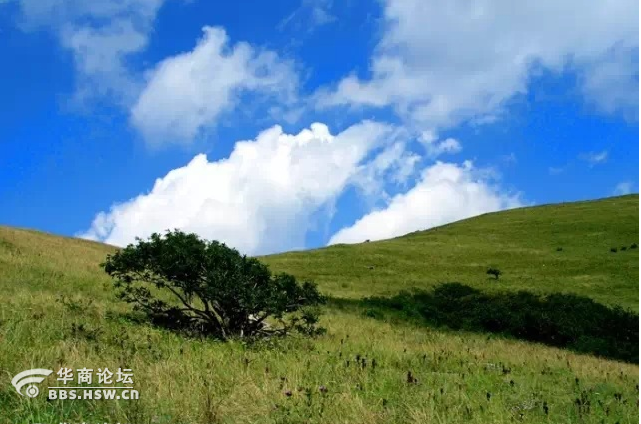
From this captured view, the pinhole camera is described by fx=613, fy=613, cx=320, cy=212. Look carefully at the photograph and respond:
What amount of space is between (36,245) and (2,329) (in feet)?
90.7

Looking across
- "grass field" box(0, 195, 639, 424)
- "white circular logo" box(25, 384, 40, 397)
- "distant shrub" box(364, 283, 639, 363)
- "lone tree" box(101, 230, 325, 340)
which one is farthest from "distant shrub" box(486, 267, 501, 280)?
"white circular logo" box(25, 384, 40, 397)

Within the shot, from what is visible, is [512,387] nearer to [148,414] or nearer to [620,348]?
[148,414]

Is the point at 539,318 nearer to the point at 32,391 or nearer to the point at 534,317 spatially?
the point at 534,317

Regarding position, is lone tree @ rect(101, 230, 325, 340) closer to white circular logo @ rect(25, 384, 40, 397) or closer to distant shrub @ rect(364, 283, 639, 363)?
white circular logo @ rect(25, 384, 40, 397)

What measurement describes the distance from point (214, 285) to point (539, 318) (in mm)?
19466

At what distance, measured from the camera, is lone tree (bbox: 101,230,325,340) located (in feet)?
55.2

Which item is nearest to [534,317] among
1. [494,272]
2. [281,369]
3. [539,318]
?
[539,318]

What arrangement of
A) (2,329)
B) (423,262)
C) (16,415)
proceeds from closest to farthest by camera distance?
(16,415)
(2,329)
(423,262)

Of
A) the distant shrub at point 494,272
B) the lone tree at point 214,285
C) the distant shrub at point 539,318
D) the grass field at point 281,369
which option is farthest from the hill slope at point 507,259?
the lone tree at point 214,285

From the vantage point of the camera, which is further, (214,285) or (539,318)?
(539,318)

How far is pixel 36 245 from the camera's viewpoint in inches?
1427

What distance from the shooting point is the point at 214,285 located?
16.8m

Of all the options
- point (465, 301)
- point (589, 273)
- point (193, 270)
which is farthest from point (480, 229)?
point (193, 270)

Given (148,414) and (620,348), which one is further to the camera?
(620,348)
